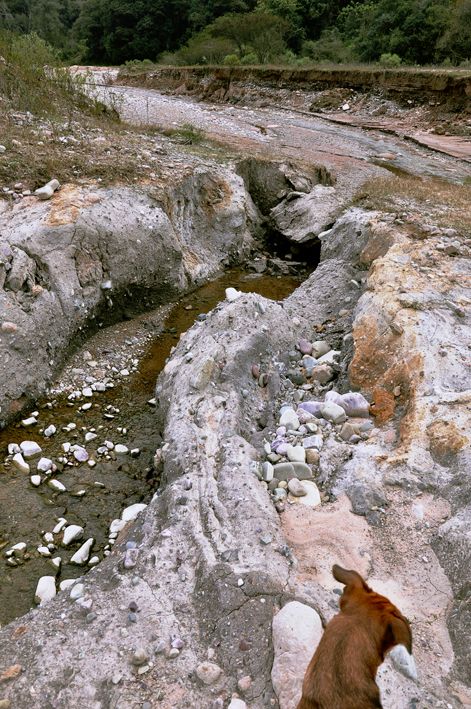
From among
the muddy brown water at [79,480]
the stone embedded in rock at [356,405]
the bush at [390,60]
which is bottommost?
the muddy brown water at [79,480]

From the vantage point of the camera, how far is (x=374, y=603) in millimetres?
2143

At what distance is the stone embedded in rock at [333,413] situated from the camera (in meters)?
4.96

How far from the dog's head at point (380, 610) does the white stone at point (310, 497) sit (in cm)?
180

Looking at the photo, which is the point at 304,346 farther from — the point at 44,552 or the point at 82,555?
the point at 44,552

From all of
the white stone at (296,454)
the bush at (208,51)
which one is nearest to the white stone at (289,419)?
the white stone at (296,454)

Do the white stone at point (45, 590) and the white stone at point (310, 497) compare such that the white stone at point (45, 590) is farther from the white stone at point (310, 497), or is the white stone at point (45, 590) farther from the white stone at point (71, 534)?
the white stone at point (310, 497)

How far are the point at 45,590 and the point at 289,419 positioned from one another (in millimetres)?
2668

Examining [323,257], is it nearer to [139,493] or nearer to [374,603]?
[139,493]

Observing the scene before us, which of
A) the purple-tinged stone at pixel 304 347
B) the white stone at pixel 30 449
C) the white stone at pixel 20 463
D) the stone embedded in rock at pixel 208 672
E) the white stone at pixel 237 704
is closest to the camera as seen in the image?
the white stone at pixel 237 704

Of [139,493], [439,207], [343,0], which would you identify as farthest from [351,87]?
[139,493]

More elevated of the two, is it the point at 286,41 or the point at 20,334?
the point at 286,41

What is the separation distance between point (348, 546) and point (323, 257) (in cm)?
661

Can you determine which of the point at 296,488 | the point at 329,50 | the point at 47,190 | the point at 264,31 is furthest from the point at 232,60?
the point at 296,488

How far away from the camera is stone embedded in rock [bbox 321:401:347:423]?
4.96 metres
